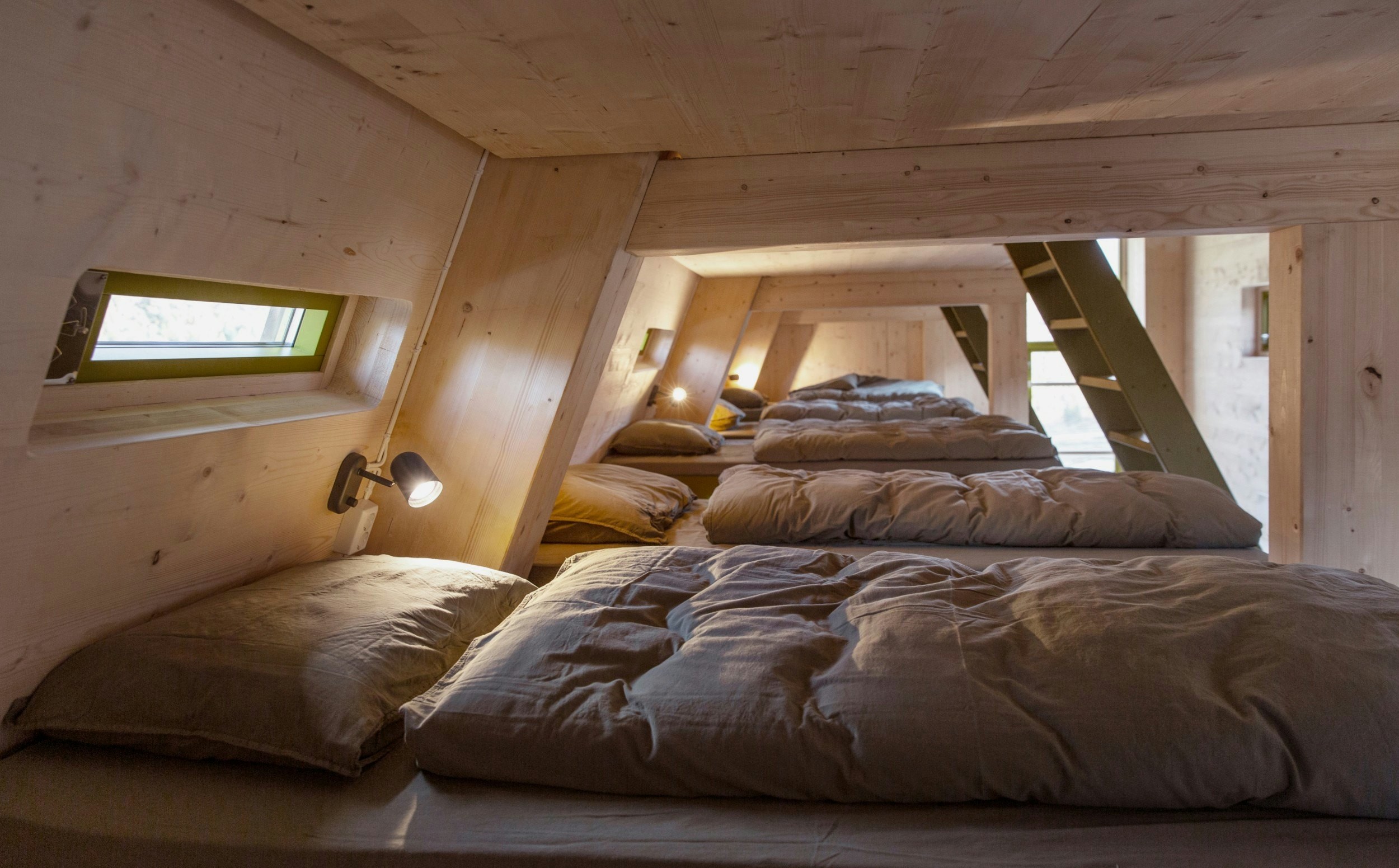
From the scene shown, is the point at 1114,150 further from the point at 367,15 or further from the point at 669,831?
the point at 669,831

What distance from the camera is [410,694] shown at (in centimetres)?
137

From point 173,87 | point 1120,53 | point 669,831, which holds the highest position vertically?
point 1120,53

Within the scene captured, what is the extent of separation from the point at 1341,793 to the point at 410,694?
1340 mm

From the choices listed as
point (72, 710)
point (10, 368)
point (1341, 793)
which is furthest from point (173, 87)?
point (1341, 793)

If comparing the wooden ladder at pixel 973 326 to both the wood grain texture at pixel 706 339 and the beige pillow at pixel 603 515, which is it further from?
the beige pillow at pixel 603 515

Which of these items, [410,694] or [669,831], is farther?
[410,694]

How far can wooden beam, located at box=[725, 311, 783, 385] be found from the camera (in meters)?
6.59

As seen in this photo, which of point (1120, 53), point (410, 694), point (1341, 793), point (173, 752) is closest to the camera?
point (1341, 793)

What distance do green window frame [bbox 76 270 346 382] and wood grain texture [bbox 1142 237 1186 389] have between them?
271 inches

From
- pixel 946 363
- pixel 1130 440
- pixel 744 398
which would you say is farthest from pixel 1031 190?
pixel 946 363

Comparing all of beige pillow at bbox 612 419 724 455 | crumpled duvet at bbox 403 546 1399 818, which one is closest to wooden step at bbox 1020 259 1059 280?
beige pillow at bbox 612 419 724 455

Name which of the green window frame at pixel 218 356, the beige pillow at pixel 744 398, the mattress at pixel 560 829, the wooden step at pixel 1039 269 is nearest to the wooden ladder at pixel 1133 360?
the wooden step at pixel 1039 269

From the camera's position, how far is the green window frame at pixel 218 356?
55.9 inches

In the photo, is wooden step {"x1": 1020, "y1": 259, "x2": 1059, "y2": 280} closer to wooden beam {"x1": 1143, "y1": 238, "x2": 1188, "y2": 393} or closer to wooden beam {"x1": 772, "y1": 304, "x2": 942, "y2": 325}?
wooden beam {"x1": 772, "y1": 304, "x2": 942, "y2": 325}
